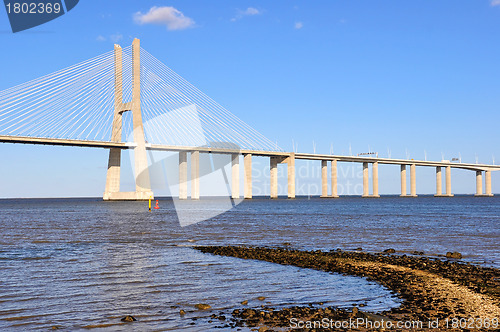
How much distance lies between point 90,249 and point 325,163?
107 m

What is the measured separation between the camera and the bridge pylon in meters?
73.7

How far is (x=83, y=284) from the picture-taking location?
11281 millimetres

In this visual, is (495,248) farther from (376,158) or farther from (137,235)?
(376,158)

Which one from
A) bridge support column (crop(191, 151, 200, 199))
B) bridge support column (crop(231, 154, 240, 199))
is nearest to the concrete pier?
bridge support column (crop(231, 154, 240, 199))

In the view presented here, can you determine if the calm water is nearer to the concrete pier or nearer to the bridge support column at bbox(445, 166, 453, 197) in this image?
Result: the bridge support column at bbox(445, 166, 453, 197)

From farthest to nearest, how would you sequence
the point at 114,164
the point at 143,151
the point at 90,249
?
the point at 114,164
the point at 143,151
the point at 90,249

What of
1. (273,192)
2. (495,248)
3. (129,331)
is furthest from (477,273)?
(273,192)

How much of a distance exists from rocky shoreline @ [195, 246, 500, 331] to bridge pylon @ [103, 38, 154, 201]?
59670 millimetres

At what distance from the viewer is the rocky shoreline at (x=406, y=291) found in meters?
7.96

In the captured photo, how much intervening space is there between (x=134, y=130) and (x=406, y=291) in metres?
68.2

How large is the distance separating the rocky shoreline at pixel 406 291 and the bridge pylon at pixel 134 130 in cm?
5967

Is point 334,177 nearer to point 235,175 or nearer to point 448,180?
point 235,175

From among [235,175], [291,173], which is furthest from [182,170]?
[291,173]

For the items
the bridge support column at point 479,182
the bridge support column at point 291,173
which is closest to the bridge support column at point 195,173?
the bridge support column at point 291,173
